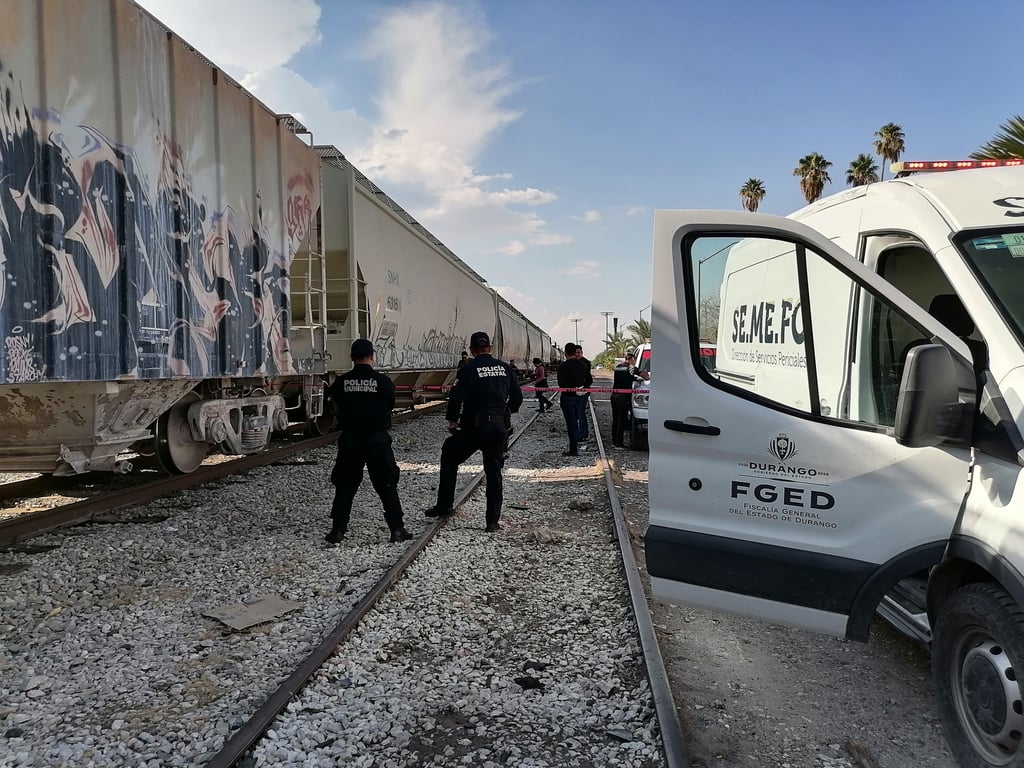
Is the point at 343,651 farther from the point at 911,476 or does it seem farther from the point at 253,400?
the point at 253,400

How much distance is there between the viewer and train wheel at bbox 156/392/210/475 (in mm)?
7062

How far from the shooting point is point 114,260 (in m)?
4.82

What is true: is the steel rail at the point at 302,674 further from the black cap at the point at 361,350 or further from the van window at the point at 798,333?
the van window at the point at 798,333

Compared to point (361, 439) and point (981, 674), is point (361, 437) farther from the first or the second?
point (981, 674)

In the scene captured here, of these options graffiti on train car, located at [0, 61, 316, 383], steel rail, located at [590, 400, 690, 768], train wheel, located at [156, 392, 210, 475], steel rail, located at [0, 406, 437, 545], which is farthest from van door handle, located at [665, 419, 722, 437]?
train wheel, located at [156, 392, 210, 475]

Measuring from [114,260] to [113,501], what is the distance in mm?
2744

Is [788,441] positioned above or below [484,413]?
above

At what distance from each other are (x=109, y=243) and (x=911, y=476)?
16.8ft

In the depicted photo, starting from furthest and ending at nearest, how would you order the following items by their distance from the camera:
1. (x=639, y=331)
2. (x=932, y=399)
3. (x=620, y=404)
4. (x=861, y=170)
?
(x=639, y=331)
(x=861, y=170)
(x=620, y=404)
(x=932, y=399)

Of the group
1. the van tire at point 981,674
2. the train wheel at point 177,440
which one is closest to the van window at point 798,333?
the van tire at point 981,674

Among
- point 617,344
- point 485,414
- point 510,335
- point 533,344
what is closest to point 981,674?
point 485,414

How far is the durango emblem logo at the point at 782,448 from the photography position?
287 cm

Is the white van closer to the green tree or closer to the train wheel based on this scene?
the green tree

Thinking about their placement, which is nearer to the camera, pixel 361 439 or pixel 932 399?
pixel 932 399
